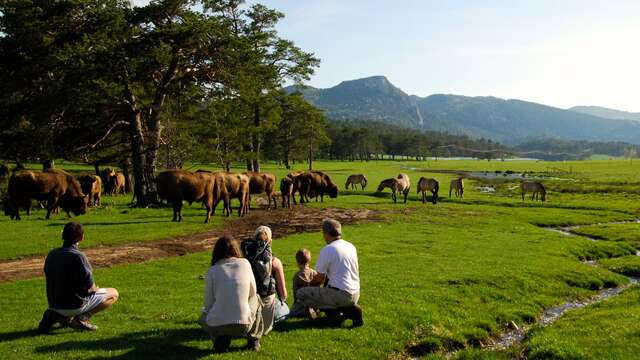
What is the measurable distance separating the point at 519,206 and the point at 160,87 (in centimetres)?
2954

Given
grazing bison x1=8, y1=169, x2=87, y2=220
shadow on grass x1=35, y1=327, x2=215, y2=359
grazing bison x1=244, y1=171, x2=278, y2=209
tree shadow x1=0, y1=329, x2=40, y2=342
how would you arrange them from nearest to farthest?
shadow on grass x1=35, y1=327, x2=215, y2=359 < tree shadow x1=0, y1=329, x2=40, y2=342 < grazing bison x1=8, y1=169, x2=87, y2=220 < grazing bison x1=244, y1=171, x2=278, y2=209

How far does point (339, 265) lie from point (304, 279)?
1.01 metres

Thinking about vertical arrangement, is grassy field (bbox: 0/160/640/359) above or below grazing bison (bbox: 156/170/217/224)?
below

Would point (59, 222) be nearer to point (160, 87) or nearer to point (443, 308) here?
point (160, 87)

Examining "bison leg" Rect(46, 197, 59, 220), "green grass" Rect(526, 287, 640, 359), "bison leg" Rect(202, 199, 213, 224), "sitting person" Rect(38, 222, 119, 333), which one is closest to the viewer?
"sitting person" Rect(38, 222, 119, 333)

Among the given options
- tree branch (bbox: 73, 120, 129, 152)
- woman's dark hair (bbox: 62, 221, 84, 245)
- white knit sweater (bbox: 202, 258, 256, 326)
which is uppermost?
tree branch (bbox: 73, 120, 129, 152)

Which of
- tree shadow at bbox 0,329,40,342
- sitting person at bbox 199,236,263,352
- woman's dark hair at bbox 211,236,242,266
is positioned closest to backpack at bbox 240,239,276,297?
sitting person at bbox 199,236,263,352

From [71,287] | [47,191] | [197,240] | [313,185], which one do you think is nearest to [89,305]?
[71,287]

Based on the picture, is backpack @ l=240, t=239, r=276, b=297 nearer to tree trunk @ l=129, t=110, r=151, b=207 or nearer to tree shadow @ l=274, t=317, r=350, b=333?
tree shadow @ l=274, t=317, r=350, b=333

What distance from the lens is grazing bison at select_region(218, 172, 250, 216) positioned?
1131 inches

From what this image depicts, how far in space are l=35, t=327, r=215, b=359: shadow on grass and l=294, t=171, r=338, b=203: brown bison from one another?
2662 cm

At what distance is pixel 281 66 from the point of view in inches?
1897

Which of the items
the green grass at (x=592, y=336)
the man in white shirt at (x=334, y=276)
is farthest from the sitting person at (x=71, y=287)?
the green grass at (x=592, y=336)

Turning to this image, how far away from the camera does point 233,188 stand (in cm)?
2958
